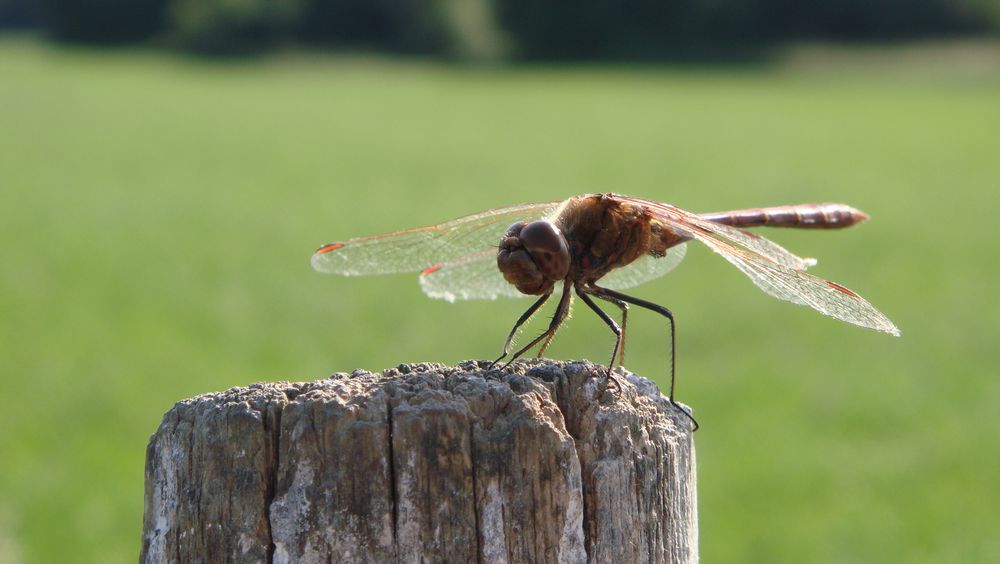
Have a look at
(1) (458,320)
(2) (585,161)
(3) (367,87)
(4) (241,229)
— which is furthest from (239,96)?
(1) (458,320)

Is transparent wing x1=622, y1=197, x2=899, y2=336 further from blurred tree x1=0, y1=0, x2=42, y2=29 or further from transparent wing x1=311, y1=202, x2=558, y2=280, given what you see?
blurred tree x1=0, y1=0, x2=42, y2=29

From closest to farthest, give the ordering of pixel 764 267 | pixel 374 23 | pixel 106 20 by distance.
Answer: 1. pixel 764 267
2. pixel 106 20
3. pixel 374 23

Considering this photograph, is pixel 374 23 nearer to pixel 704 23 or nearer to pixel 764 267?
pixel 704 23

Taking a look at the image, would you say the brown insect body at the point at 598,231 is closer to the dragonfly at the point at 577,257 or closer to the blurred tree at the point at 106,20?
the dragonfly at the point at 577,257

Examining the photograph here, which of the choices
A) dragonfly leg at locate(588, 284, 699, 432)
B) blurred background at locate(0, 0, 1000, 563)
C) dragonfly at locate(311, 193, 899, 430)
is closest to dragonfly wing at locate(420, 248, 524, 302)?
dragonfly at locate(311, 193, 899, 430)

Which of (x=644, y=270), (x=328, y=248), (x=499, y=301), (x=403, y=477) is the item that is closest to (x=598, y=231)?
(x=644, y=270)

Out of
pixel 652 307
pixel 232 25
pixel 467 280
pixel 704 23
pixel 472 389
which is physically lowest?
pixel 472 389
